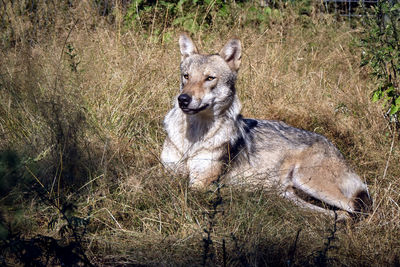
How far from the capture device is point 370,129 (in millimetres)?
5254

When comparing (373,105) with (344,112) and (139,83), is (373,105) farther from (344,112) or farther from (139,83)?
(139,83)

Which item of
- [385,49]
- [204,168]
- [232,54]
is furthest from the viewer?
[385,49]

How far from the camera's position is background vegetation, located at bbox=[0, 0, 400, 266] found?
9.32 ft

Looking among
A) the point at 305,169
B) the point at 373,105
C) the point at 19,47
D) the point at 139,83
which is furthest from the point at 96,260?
the point at 373,105

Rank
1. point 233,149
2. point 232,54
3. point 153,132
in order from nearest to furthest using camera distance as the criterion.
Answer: point 233,149 → point 232,54 → point 153,132

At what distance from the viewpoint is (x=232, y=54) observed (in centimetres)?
→ 452

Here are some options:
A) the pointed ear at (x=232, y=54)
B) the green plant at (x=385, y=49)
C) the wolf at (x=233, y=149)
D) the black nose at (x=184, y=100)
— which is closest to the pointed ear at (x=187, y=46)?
the wolf at (x=233, y=149)

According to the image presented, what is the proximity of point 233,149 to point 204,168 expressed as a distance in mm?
385

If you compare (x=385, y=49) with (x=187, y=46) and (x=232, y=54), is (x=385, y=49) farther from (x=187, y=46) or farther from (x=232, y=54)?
(x=187, y=46)

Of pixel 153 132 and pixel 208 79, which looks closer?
pixel 208 79

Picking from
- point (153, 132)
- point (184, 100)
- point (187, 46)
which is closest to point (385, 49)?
point (187, 46)

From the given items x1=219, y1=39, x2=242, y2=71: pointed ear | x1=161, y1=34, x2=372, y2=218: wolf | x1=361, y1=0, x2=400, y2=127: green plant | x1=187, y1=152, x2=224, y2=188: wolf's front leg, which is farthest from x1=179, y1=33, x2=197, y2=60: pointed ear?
x1=361, y1=0, x2=400, y2=127: green plant

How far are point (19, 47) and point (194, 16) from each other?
2.76m

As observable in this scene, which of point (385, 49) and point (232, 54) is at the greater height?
point (385, 49)
